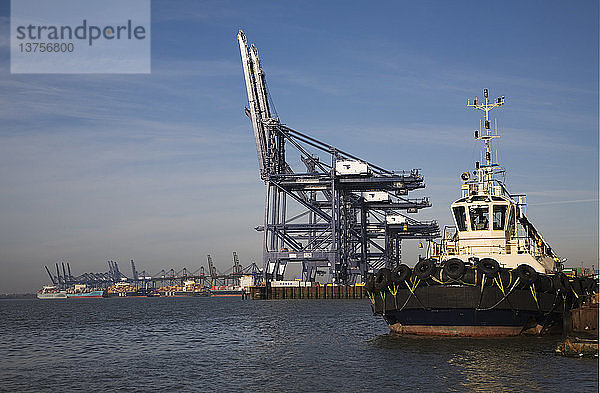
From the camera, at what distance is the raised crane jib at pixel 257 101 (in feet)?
320

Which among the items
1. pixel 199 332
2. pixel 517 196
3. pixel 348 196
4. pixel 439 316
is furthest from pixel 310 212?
pixel 439 316

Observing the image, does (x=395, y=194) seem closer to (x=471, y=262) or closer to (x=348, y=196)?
(x=348, y=196)

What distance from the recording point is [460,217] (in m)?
33.3

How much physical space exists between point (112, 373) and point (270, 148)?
74406 mm

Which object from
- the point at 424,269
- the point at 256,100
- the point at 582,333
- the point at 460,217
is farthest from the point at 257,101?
the point at 582,333

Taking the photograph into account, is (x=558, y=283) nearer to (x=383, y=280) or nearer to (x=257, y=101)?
(x=383, y=280)

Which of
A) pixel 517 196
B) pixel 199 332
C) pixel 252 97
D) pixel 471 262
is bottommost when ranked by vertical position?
pixel 199 332

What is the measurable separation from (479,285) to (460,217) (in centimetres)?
641

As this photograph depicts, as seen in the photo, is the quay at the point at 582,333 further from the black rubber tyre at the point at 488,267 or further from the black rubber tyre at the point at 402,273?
the black rubber tyre at the point at 402,273

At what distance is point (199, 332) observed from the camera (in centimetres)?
4506

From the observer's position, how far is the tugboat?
27.7 meters

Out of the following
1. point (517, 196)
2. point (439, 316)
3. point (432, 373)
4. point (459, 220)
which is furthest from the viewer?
point (517, 196)

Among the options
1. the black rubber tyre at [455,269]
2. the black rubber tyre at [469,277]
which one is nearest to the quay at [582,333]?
the black rubber tyre at [469,277]

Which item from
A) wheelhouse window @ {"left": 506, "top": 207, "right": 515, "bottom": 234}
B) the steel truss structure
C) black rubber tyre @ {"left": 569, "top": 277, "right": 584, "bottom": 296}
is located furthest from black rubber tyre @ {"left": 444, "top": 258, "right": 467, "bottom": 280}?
the steel truss structure
